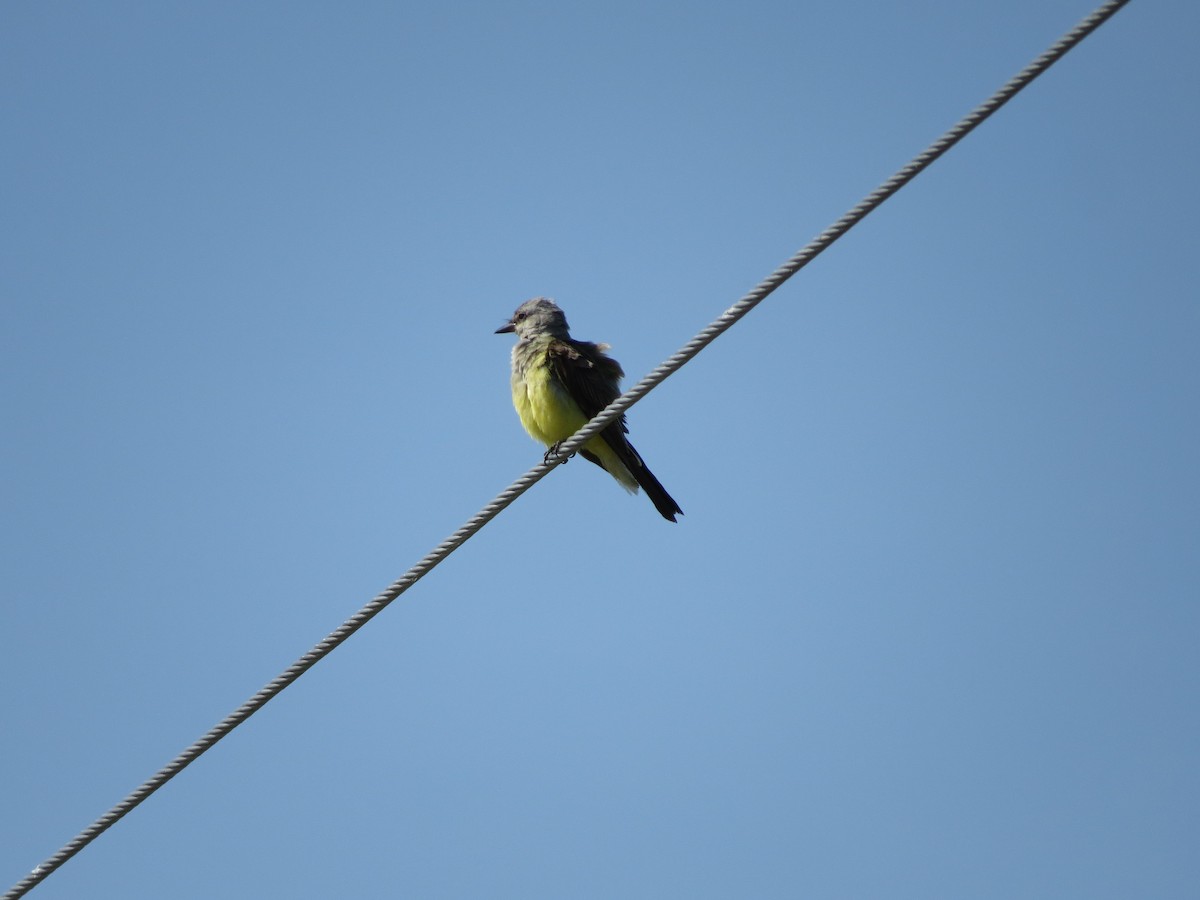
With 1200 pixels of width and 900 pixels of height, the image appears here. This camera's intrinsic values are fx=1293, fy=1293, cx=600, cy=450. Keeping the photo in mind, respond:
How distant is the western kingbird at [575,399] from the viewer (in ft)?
26.1

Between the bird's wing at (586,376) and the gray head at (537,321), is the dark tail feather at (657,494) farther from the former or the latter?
the gray head at (537,321)

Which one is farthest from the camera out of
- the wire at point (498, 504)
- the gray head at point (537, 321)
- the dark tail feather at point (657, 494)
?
the gray head at point (537, 321)

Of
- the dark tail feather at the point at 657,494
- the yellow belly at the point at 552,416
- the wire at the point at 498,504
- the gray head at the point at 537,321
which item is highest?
the gray head at the point at 537,321

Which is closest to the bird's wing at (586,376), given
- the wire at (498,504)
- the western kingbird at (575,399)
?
the western kingbird at (575,399)

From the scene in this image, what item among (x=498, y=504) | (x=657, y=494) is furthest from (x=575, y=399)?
(x=498, y=504)

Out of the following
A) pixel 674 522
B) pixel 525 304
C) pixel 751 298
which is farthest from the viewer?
pixel 525 304

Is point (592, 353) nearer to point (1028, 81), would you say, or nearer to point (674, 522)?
point (674, 522)

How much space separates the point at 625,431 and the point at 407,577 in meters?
3.76

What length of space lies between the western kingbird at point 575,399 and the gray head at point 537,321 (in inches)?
7.5

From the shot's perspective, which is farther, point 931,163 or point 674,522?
point 674,522

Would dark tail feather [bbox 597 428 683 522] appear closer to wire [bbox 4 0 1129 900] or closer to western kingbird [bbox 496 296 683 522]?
western kingbird [bbox 496 296 683 522]

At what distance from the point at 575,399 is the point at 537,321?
114 cm

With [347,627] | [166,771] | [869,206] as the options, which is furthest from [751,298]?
[166,771]

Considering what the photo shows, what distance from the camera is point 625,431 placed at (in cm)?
849
